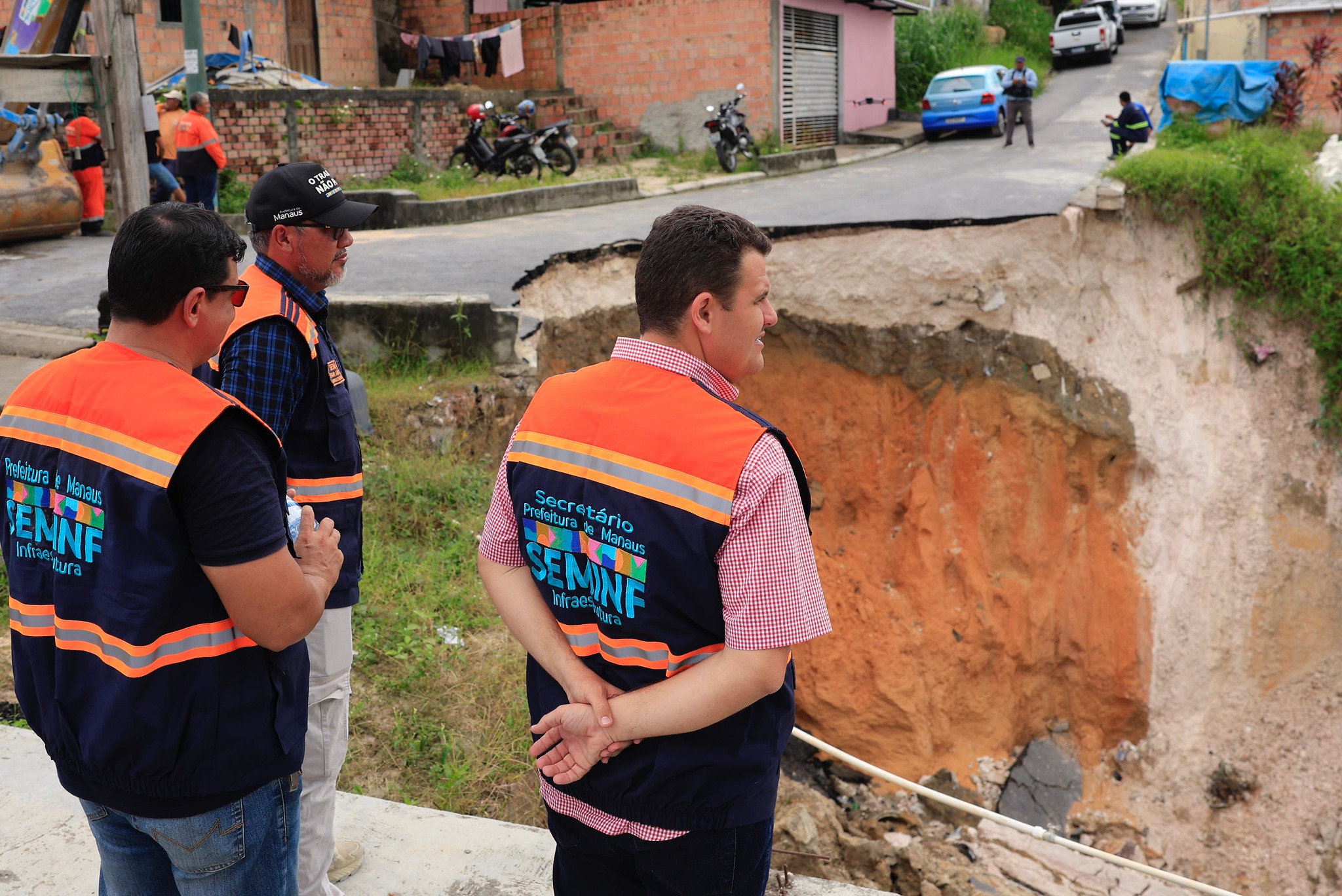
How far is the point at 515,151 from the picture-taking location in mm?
15500

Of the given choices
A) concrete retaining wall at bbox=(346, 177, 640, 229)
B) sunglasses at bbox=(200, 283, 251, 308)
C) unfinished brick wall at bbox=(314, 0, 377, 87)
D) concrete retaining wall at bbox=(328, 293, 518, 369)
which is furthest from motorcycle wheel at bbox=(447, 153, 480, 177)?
sunglasses at bbox=(200, 283, 251, 308)

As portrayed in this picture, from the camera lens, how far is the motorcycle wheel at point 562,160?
1570 cm

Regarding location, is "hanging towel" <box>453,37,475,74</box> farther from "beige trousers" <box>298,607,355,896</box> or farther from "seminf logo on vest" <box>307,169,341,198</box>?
"beige trousers" <box>298,607,355,896</box>

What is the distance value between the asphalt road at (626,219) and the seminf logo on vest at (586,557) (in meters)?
5.98

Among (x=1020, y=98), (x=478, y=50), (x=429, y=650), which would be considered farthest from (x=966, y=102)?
(x=429, y=650)

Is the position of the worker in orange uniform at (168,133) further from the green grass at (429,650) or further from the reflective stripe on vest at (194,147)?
the green grass at (429,650)

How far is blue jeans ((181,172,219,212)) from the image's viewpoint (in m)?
11.7

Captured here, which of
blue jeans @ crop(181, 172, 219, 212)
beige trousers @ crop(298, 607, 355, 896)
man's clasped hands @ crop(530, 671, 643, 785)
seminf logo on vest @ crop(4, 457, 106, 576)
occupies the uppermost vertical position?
blue jeans @ crop(181, 172, 219, 212)

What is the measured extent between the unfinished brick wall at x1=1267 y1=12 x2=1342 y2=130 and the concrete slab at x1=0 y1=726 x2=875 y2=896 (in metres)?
13.6

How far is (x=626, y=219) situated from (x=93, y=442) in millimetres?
10460

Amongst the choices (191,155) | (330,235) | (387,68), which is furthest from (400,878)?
(387,68)

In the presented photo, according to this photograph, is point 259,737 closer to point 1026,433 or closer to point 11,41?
point 1026,433

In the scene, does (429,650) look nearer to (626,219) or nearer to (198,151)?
(626,219)

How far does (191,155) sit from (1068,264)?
29.9 ft
